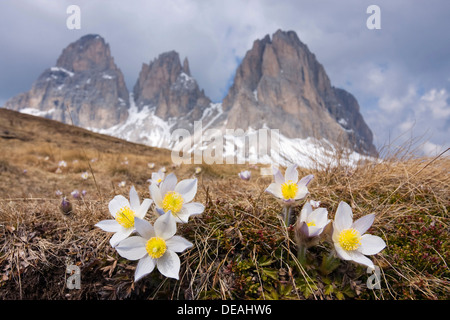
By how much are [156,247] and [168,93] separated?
19616 centimetres

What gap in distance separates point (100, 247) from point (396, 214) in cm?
220

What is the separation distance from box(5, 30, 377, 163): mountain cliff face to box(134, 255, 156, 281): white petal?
13432cm

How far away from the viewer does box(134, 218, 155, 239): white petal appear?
1177 mm

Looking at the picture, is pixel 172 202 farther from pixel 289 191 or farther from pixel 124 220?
pixel 289 191

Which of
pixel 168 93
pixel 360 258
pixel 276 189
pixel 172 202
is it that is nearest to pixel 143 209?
pixel 172 202

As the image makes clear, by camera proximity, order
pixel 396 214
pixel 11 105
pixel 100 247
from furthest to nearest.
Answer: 1. pixel 11 105
2. pixel 396 214
3. pixel 100 247

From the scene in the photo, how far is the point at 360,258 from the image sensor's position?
1162mm

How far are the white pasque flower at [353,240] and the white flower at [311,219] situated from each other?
0.20 ft

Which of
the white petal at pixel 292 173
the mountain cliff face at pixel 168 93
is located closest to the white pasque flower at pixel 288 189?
the white petal at pixel 292 173

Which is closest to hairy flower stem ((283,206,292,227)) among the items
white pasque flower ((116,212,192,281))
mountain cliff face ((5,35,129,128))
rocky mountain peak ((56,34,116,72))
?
white pasque flower ((116,212,192,281))

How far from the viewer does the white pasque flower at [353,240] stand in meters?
1.17
